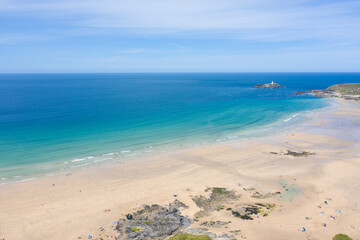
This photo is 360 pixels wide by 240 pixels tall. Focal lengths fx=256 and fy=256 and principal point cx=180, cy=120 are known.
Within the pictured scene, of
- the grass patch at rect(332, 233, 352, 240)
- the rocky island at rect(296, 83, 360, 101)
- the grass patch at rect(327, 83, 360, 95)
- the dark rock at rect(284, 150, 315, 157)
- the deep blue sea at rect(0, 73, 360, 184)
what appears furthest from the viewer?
the grass patch at rect(327, 83, 360, 95)

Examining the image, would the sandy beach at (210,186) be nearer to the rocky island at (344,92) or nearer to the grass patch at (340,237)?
the grass patch at (340,237)

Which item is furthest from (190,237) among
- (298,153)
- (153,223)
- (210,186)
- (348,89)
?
(348,89)

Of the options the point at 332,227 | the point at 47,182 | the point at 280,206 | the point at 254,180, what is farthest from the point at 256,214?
the point at 47,182

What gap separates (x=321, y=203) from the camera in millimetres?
26875

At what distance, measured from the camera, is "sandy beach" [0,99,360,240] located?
73.6 ft

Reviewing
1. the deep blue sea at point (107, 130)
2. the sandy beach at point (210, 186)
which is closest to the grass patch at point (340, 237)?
the sandy beach at point (210, 186)

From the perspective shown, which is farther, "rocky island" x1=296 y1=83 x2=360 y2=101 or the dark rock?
"rocky island" x1=296 y1=83 x2=360 y2=101

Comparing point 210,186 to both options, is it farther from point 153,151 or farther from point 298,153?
point 298,153

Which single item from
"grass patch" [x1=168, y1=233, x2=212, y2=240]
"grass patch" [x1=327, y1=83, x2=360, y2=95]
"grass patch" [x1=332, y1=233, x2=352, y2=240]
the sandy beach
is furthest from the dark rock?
"grass patch" [x1=327, y1=83, x2=360, y2=95]

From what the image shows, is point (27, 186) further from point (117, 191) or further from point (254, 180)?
point (254, 180)

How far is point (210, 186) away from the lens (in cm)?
3072

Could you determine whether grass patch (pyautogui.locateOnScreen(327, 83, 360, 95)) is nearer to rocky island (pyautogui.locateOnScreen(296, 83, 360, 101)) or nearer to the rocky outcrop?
rocky island (pyautogui.locateOnScreen(296, 83, 360, 101))

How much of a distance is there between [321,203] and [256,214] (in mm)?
7972

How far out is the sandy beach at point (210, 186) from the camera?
22.4 metres
